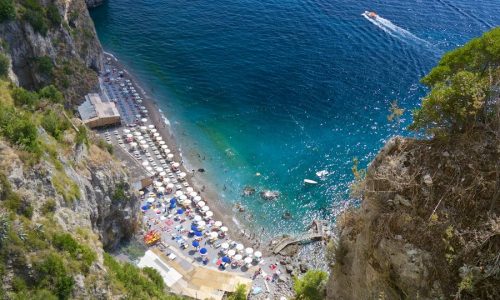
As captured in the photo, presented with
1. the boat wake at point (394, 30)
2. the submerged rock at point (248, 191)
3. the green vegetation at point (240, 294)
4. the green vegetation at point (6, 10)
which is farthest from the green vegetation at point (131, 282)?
the boat wake at point (394, 30)

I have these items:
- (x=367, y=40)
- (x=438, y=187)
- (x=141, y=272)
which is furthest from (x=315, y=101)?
(x=438, y=187)

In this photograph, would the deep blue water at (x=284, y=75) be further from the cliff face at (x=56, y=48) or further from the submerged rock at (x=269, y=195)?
the cliff face at (x=56, y=48)

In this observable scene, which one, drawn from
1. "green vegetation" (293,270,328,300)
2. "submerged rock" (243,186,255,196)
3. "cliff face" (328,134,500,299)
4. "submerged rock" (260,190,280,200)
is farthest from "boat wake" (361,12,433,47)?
"cliff face" (328,134,500,299)

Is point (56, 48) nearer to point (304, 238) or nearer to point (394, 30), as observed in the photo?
point (304, 238)

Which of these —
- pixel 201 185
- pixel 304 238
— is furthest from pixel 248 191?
pixel 304 238

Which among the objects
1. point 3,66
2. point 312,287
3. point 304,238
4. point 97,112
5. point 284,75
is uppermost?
point 3,66

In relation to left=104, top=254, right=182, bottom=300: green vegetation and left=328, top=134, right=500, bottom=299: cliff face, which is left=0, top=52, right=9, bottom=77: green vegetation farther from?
left=328, top=134, right=500, bottom=299: cliff face
